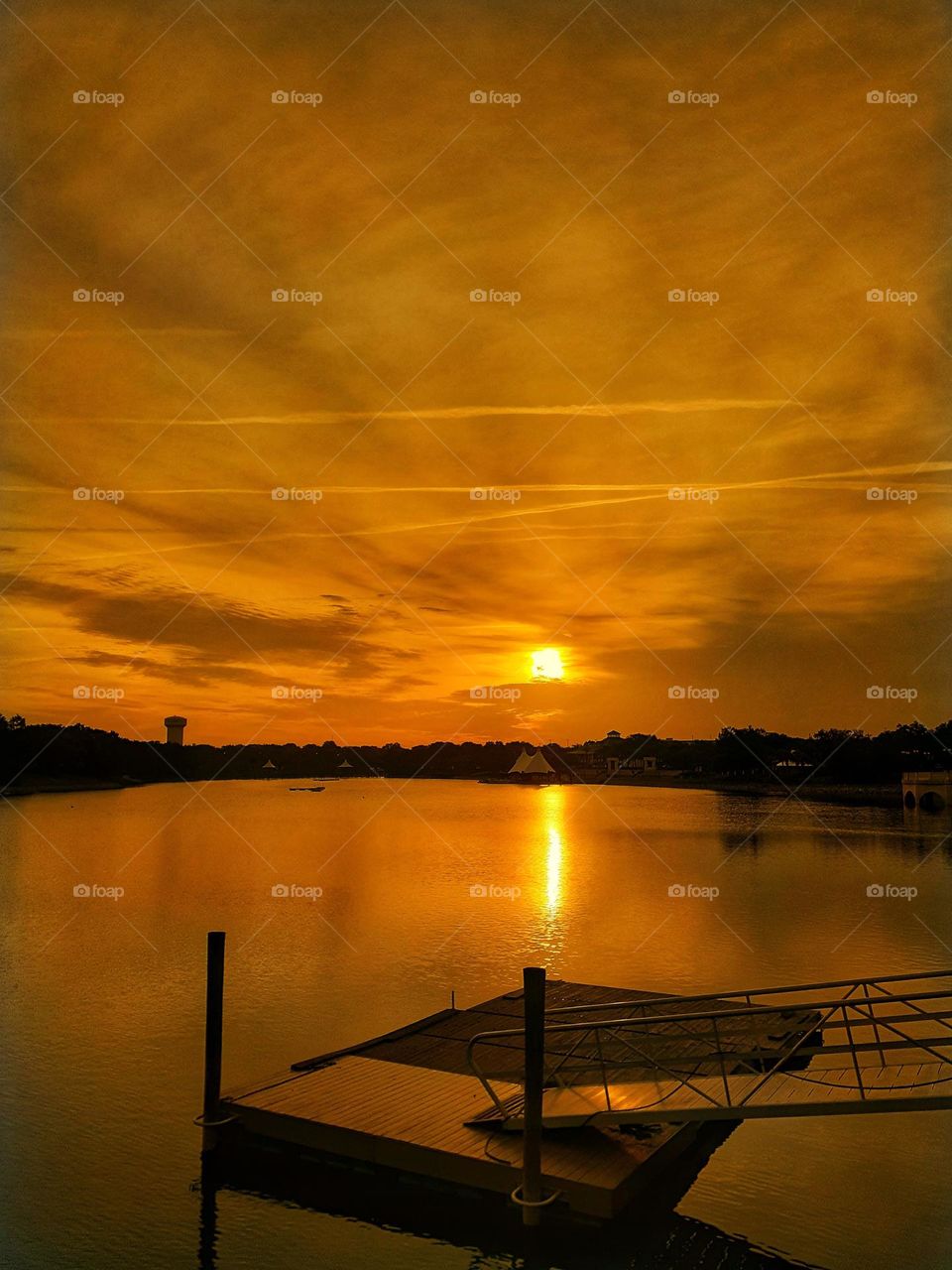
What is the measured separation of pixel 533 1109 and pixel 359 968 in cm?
1455

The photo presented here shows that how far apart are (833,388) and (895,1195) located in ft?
45.0

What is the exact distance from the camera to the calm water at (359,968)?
34.3 ft

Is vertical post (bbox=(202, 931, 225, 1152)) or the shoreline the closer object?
vertical post (bbox=(202, 931, 225, 1152))

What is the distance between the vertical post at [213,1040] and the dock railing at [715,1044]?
115 inches

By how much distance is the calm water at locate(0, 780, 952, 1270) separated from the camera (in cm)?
1046

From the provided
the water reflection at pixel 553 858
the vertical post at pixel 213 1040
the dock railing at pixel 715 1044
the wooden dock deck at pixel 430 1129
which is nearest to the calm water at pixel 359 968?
the water reflection at pixel 553 858

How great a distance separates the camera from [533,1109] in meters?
9.63

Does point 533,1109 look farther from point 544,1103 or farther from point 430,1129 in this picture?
point 430,1129

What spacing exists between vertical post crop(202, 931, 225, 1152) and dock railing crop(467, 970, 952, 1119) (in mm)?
2919

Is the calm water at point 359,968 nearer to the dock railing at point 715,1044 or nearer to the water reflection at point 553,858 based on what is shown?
the water reflection at point 553,858

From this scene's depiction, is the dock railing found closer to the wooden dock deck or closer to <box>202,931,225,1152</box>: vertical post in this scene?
the wooden dock deck

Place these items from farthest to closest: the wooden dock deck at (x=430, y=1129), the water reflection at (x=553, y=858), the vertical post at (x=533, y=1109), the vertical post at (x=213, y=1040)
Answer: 1. the water reflection at (x=553, y=858)
2. the vertical post at (x=213, y=1040)
3. the wooden dock deck at (x=430, y=1129)
4. the vertical post at (x=533, y=1109)

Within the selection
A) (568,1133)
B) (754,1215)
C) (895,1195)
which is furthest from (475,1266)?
(895,1195)

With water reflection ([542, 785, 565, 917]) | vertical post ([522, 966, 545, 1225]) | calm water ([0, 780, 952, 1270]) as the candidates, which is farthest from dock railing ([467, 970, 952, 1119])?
water reflection ([542, 785, 565, 917])
